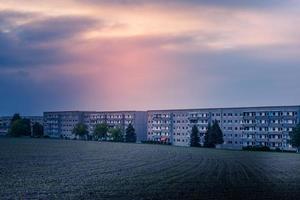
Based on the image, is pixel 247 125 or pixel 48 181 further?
pixel 247 125

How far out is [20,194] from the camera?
2997cm

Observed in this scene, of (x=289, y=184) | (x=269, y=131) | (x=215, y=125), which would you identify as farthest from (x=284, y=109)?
(x=289, y=184)

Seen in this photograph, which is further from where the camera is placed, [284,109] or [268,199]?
[284,109]

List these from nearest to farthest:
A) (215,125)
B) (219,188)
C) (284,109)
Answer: (219,188) < (215,125) < (284,109)

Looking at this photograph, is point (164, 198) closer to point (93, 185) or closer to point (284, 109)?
point (93, 185)

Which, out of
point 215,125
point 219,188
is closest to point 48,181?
point 219,188

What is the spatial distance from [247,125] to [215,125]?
31909mm

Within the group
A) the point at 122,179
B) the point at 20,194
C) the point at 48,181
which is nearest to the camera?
the point at 20,194

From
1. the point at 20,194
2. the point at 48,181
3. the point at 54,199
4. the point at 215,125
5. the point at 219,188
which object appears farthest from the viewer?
the point at 215,125

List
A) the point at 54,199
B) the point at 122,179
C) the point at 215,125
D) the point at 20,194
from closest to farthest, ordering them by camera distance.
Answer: the point at 54,199, the point at 20,194, the point at 122,179, the point at 215,125

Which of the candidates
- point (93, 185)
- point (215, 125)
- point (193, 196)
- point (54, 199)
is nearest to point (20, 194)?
point (54, 199)

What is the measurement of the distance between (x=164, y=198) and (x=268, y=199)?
222 inches

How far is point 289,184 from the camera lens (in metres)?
41.6

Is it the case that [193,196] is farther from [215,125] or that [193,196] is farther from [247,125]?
[247,125]
